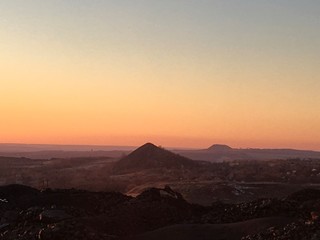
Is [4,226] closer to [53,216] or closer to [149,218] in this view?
[53,216]

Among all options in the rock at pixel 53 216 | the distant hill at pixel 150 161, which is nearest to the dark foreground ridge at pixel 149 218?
the rock at pixel 53 216

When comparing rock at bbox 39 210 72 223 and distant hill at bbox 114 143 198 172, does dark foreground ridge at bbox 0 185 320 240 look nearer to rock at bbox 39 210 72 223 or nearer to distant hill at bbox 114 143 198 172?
rock at bbox 39 210 72 223

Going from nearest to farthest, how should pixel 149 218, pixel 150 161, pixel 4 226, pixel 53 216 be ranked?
pixel 53 216 < pixel 4 226 < pixel 149 218 < pixel 150 161

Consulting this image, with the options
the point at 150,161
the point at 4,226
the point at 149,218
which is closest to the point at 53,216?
the point at 4,226

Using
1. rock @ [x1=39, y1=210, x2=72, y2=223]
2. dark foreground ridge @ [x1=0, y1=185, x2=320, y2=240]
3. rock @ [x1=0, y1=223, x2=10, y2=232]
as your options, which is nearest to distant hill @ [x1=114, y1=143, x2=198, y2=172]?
dark foreground ridge @ [x1=0, y1=185, x2=320, y2=240]

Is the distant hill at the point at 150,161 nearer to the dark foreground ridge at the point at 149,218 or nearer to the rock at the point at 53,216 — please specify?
the dark foreground ridge at the point at 149,218

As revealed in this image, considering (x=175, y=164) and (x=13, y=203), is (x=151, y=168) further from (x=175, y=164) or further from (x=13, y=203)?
(x=13, y=203)

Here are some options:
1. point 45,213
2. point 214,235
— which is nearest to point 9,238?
point 45,213
